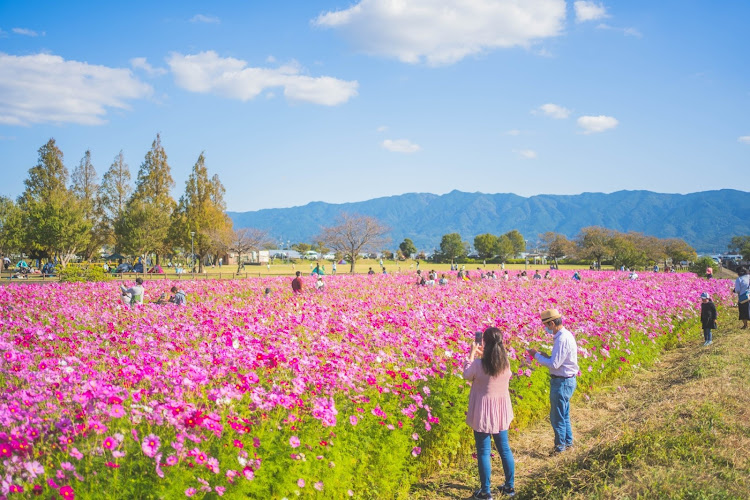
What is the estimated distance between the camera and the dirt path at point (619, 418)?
5.41 metres

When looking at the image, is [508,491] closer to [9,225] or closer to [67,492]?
[67,492]

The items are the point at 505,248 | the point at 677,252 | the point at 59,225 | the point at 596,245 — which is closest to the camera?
the point at 59,225

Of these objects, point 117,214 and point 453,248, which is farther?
point 453,248

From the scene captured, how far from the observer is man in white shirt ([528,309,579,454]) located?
5914 mm

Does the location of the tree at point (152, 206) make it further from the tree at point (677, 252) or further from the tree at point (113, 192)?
the tree at point (677, 252)

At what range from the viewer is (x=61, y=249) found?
49344 mm

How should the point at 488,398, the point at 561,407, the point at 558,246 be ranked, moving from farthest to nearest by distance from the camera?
the point at 558,246, the point at 561,407, the point at 488,398

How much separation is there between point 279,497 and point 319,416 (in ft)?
2.18

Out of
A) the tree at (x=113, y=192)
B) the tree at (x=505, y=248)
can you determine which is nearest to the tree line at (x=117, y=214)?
the tree at (x=113, y=192)

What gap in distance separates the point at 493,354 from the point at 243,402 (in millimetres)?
2356

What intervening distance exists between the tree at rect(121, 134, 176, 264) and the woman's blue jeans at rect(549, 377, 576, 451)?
176ft

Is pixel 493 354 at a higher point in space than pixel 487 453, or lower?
higher

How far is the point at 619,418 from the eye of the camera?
7156mm

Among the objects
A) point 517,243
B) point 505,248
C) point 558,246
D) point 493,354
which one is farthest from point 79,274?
point 517,243
